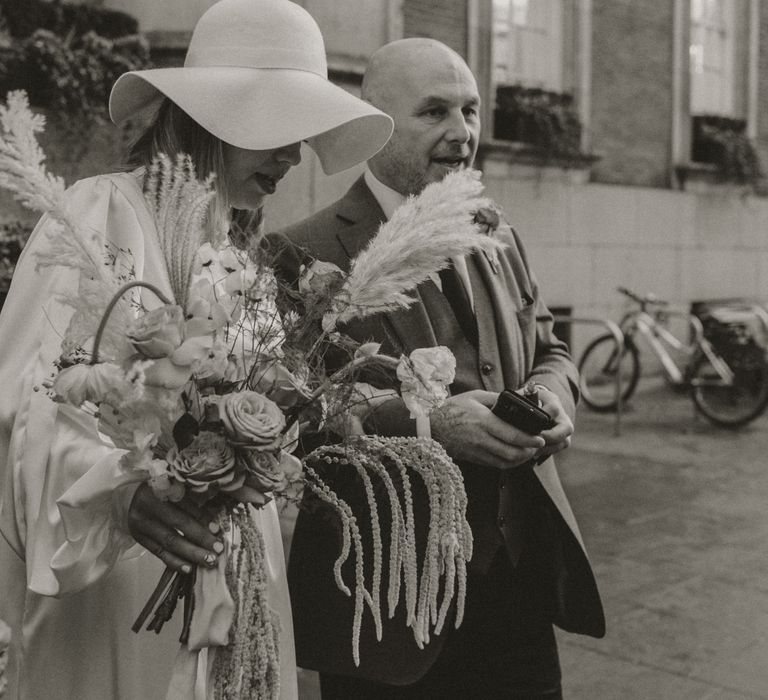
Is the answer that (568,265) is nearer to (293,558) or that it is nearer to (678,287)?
(678,287)

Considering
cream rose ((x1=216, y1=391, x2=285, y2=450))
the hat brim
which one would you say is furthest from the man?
cream rose ((x1=216, y1=391, x2=285, y2=450))

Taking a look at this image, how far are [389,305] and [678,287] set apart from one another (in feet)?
38.1

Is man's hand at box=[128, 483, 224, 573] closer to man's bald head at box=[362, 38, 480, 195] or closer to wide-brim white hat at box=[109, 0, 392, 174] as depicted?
wide-brim white hat at box=[109, 0, 392, 174]

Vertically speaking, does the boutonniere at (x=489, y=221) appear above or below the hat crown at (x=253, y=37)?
below

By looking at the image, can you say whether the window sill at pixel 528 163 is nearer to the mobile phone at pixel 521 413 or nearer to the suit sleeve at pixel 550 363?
the suit sleeve at pixel 550 363

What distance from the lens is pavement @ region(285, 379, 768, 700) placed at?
4.11 m

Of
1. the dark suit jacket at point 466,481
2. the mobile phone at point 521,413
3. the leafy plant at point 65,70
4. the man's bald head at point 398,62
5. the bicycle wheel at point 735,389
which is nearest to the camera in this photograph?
the mobile phone at point 521,413

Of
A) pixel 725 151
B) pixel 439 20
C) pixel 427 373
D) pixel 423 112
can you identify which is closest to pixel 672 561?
pixel 423 112

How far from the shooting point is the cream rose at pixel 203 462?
1.45 metres

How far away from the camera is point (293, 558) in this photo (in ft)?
8.47

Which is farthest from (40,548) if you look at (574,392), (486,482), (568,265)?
(568,265)

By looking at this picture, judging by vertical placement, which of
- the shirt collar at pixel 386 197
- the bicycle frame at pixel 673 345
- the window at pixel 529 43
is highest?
the window at pixel 529 43

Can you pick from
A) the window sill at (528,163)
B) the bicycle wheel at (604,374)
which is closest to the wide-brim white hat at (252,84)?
the bicycle wheel at (604,374)

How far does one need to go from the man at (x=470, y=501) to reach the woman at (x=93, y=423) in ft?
1.43
